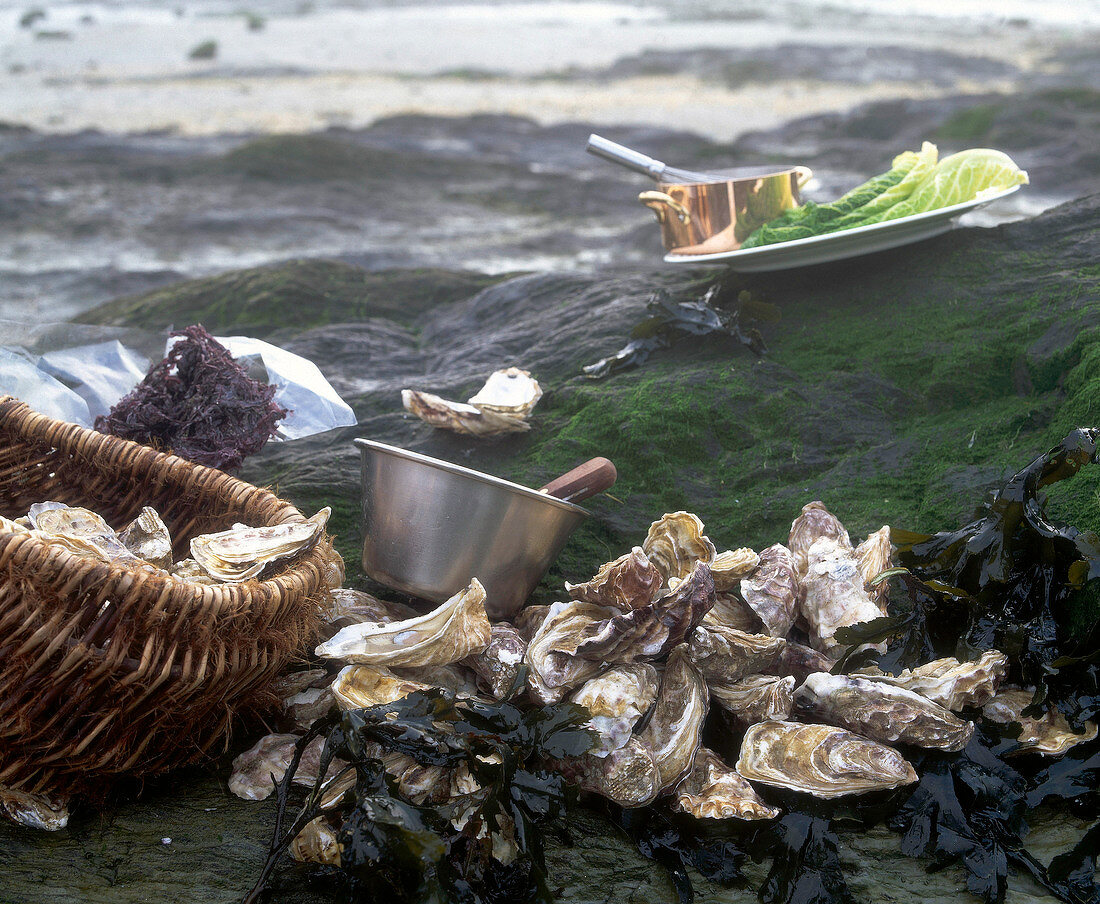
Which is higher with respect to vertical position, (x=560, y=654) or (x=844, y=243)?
(x=844, y=243)

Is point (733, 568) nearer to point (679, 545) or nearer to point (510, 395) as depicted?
point (679, 545)

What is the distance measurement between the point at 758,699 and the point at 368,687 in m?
1.06

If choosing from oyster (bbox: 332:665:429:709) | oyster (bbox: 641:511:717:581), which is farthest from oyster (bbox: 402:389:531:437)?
oyster (bbox: 332:665:429:709)

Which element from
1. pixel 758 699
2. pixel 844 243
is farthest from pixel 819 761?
pixel 844 243

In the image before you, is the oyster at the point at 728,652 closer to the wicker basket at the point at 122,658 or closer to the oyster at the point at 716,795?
the oyster at the point at 716,795

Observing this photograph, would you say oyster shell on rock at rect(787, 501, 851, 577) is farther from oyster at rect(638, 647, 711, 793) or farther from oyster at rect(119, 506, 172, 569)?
oyster at rect(119, 506, 172, 569)

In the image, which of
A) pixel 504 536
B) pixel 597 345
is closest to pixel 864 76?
pixel 597 345

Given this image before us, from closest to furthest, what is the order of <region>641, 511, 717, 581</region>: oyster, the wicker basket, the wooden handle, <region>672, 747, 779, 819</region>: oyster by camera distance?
the wicker basket, <region>672, 747, 779, 819</region>: oyster, <region>641, 511, 717, 581</region>: oyster, the wooden handle

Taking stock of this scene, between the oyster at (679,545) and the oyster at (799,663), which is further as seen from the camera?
the oyster at (679,545)

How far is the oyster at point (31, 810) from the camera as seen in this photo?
2.06 metres

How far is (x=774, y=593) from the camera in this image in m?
2.61

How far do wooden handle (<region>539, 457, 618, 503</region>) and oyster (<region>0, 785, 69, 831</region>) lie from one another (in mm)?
1599

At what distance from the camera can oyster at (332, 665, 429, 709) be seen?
2.22 metres

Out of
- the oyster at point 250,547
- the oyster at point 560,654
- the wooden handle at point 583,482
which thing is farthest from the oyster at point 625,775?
the oyster at point 250,547
